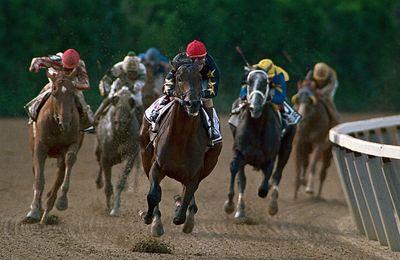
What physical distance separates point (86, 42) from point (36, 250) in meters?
12.4

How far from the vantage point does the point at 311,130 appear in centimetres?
1694

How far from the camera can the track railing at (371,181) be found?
10.1m

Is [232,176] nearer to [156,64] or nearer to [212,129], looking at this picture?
[212,129]

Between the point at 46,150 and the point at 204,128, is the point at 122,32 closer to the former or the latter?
the point at 46,150

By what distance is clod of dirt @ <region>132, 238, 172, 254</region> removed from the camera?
10141 millimetres

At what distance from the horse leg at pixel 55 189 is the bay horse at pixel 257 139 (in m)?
2.13

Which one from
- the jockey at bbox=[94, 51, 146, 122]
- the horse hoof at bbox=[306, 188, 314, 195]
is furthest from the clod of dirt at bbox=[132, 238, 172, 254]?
the horse hoof at bbox=[306, 188, 314, 195]

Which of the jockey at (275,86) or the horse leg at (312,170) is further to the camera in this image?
the horse leg at (312,170)

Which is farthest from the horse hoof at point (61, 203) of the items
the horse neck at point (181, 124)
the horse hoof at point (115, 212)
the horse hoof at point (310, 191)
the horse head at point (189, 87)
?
the horse hoof at point (310, 191)

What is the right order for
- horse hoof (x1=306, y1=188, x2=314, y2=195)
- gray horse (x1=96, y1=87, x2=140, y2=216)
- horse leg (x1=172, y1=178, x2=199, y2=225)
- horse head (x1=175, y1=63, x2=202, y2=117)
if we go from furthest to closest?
horse hoof (x1=306, y1=188, x2=314, y2=195) < gray horse (x1=96, y1=87, x2=140, y2=216) < horse leg (x1=172, y1=178, x2=199, y2=225) < horse head (x1=175, y1=63, x2=202, y2=117)

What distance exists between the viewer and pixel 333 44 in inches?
1160

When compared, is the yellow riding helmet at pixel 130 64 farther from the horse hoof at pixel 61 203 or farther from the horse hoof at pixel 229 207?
the horse hoof at pixel 61 203

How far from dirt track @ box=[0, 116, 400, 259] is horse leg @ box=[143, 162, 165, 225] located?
16.2 inches

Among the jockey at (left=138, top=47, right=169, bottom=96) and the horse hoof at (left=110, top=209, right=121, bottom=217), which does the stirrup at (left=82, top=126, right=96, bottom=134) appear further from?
the jockey at (left=138, top=47, right=169, bottom=96)
